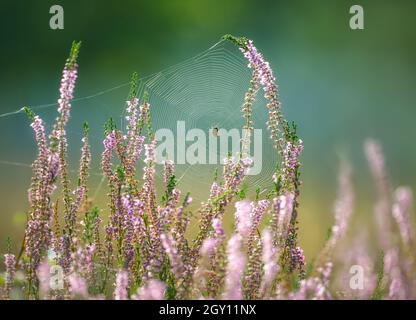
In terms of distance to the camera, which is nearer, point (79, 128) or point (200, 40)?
point (79, 128)

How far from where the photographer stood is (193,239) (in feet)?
9.78

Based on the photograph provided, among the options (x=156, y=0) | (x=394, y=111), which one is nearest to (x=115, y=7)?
(x=156, y=0)

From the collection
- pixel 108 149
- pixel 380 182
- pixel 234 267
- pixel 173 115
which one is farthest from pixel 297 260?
pixel 173 115

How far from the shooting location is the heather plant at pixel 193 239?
2561mm

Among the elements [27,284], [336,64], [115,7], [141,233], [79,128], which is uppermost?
[115,7]

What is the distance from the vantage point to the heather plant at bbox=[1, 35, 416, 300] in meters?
2.56

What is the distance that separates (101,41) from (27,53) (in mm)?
1190

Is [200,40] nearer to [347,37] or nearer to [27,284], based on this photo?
[347,37]

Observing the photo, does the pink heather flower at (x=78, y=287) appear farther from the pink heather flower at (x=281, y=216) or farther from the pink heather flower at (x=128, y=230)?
the pink heather flower at (x=281, y=216)

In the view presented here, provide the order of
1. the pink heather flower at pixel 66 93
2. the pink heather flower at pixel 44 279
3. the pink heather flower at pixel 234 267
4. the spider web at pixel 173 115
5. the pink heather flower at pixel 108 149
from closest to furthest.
→ 1. the pink heather flower at pixel 234 267
2. the pink heather flower at pixel 44 279
3. the pink heather flower at pixel 66 93
4. the pink heather flower at pixel 108 149
5. the spider web at pixel 173 115

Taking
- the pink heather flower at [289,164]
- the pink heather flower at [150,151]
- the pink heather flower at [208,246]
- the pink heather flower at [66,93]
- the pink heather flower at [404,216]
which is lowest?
the pink heather flower at [208,246]

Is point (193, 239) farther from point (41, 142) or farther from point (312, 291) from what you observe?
point (41, 142)

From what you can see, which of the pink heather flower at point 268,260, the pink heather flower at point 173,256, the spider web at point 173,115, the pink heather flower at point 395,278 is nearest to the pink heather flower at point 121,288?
the pink heather flower at point 173,256

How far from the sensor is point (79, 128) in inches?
358
